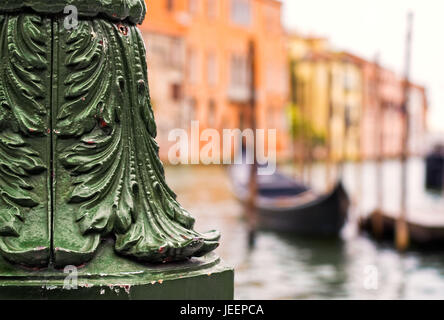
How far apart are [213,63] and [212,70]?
278 millimetres

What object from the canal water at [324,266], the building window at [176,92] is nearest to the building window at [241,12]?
the building window at [176,92]

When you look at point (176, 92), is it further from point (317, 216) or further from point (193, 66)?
point (317, 216)

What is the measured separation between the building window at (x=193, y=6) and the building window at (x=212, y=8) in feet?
2.44

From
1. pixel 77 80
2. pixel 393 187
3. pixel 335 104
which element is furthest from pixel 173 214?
pixel 335 104

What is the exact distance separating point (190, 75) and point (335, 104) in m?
19.6

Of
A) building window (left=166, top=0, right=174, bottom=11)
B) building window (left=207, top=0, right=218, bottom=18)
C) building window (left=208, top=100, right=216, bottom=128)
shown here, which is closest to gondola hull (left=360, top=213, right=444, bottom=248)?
building window (left=166, top=0, right=174, bottom=11)

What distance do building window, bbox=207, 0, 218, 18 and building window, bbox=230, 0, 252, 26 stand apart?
1050mm

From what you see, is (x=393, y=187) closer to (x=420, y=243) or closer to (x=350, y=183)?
(x=350, y=183)

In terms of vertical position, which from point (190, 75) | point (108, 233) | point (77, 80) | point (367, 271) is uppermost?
point (190, 75)

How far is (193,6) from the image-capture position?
31859mm

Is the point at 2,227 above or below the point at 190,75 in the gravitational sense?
below

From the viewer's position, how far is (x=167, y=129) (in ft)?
95.8

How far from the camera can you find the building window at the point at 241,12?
3400cm

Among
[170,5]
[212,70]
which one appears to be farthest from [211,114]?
[170,5]
